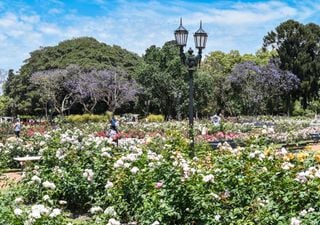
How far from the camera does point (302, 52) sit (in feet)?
158

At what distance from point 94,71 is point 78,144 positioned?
113ft

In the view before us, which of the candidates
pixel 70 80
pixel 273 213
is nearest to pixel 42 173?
pixel 273 213

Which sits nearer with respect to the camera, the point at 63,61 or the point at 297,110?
the point at 63,61

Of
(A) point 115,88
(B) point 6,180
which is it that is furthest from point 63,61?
(B) point 6,180

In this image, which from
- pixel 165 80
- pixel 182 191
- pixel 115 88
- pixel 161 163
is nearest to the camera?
pixel 182 191

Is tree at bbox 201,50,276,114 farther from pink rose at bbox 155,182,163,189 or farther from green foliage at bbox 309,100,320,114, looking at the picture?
pink rose at bbox 155,182,163,189

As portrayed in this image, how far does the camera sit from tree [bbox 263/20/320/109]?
48.0 meters

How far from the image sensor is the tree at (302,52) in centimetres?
4797

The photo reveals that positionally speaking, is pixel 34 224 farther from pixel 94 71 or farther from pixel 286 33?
→ pixel 286 33

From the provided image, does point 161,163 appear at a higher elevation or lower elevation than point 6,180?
higher

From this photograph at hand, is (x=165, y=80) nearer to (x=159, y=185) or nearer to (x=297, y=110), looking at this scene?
(x=297, y=110)

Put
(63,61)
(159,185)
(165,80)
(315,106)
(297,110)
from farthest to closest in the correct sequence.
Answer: (297,110) → (315,106) → (63,61) → (165,80) → (159,185)

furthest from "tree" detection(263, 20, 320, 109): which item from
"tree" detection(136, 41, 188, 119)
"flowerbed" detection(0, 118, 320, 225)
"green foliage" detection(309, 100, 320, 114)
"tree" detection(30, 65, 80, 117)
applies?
"flowerbed" detection(0, 118, 320, 225)

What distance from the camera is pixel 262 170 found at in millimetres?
5938
